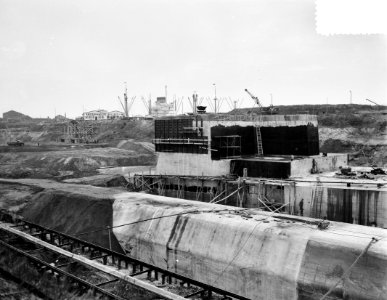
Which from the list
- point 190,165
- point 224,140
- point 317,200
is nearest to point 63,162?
point 190,165

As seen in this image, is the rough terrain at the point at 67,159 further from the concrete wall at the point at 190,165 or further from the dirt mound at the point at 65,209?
the concrete wall at the point at 190,165

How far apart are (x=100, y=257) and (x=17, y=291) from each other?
16.1ft

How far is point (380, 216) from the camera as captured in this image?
2856 cm

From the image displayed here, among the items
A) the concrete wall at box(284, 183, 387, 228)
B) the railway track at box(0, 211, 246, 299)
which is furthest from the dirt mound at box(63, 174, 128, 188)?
the concrete wall at box(284, 183, 387, 228)

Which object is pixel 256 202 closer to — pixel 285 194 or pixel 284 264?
pixel 285 194

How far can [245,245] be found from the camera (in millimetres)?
24172

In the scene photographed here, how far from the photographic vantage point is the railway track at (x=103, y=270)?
2030 cm

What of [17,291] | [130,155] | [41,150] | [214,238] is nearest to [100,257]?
[17,291]

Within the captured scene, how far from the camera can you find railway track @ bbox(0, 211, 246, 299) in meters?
20.3

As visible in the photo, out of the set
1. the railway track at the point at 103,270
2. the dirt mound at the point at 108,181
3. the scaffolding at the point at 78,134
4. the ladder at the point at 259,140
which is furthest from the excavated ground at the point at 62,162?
the railway track at the point at 103,270

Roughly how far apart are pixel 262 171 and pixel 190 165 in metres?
7.76

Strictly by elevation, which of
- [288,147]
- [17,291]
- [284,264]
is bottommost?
[17,291]

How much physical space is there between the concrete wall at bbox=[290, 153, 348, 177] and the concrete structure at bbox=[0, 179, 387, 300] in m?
9.98

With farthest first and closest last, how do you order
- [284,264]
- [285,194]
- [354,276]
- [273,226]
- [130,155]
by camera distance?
[130,155] < [285,194] < [273,226] < [284,264] < [354,276]
